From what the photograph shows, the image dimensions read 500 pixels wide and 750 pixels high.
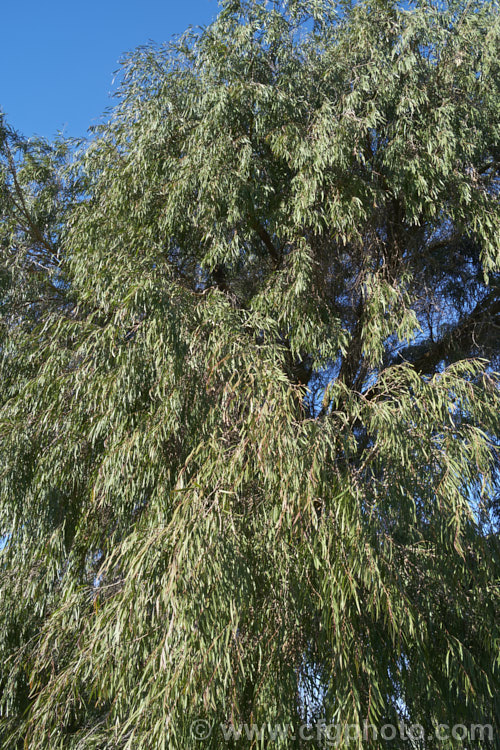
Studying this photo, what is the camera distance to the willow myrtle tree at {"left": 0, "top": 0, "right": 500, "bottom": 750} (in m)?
2.31

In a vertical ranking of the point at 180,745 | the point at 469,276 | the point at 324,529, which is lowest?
the point at 180,745

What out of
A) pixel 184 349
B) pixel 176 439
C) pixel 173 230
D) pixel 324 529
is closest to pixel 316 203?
pixel 173 230

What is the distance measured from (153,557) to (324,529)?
0.63 meters

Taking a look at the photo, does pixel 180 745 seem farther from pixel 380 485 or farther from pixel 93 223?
pixel 93 223

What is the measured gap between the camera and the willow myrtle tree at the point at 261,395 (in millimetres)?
2314

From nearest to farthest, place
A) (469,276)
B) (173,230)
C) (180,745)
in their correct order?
1. (180,745)
2. (173,230)
3. (469,276)

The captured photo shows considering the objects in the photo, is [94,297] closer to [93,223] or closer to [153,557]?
[93,223]

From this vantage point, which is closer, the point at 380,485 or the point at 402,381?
the point at 380,485

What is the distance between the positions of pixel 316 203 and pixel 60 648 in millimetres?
2567

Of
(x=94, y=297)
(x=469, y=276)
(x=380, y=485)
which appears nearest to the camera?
(x=380, y=485)

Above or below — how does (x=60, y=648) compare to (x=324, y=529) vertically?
below

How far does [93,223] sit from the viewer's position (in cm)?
394

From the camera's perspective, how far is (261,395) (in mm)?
2738

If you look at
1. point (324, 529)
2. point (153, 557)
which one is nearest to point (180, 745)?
point (153, 557)
